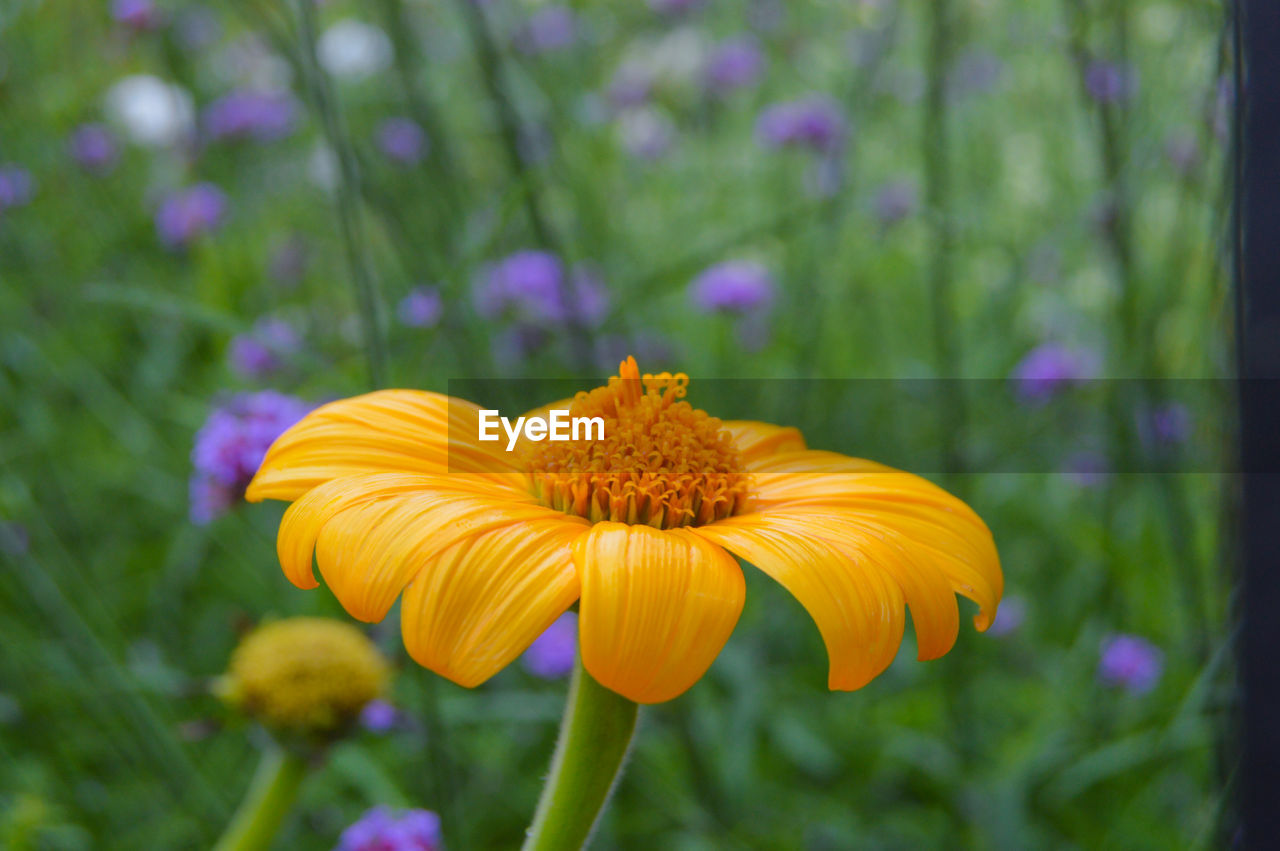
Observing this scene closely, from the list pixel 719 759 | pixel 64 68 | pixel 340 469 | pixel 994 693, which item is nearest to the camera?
pixel 340 469

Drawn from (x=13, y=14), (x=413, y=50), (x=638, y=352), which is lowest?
(x=638, y=352)

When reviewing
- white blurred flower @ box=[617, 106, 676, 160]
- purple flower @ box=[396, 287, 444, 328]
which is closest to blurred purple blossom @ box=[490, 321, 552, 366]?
purple flower @ box=[396, 287, 444, 328]

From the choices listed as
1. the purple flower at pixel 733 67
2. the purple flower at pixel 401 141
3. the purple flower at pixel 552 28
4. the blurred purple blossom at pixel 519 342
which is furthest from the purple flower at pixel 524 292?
the purple flower at pixel 733 67

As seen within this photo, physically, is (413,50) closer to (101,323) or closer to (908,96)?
(101,323)

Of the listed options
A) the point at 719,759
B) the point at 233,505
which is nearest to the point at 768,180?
the point at 719,759

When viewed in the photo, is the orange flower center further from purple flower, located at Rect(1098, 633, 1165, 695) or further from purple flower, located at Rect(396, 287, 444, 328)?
purple flower, located at Rect(1098, 633, 1165, 695)

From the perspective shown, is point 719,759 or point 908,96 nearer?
point 719,759

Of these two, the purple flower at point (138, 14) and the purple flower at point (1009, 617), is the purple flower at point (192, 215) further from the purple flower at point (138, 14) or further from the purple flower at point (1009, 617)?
the purple flower at point (1009, 617)
